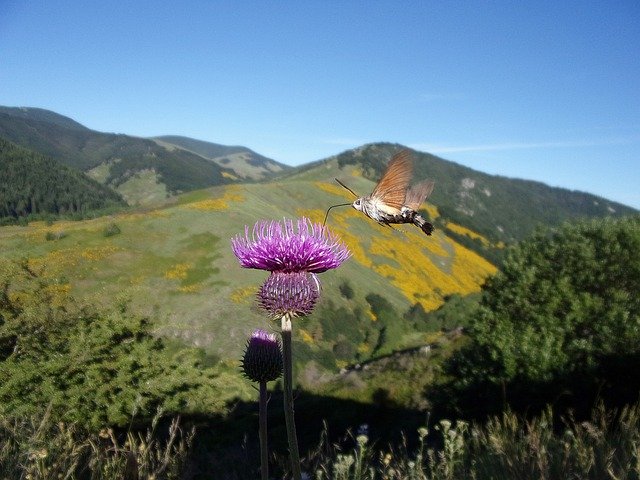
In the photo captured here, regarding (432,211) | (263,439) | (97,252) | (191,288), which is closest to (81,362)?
(263,439)

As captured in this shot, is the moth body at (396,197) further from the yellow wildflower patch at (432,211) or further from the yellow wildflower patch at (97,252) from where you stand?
the yellow wildflower patch at (432,211)

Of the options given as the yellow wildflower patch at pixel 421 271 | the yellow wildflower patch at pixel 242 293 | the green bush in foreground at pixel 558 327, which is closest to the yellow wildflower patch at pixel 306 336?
the yellow wildflower patch at pixel 242 293

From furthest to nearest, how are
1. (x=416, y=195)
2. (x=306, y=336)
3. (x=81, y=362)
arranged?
1. (x=306, y=336)
2. (x=81, y=362)
3. (x=416, y=195)

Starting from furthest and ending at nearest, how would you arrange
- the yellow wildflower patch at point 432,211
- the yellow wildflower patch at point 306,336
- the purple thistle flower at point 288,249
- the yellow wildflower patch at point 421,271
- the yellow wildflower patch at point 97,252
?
the yellow wildflower patch at point 432,211, the yellow wildflower patch at point 421,271, the yellow wildflower patch at point 97,252, the yellow wildflower patch at point 306,336, the purple thistle flower at point 288,249

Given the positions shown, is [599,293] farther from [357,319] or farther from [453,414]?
[357,319]

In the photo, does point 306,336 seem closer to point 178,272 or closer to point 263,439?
point 178,272

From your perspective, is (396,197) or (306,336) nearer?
(396,197)

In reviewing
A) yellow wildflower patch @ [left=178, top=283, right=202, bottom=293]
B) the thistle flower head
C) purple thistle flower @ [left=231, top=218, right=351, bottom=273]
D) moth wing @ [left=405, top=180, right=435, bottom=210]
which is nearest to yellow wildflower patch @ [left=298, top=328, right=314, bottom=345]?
yellow wildflower patch @ [left=178, top=283, right=202, bottom=293]
